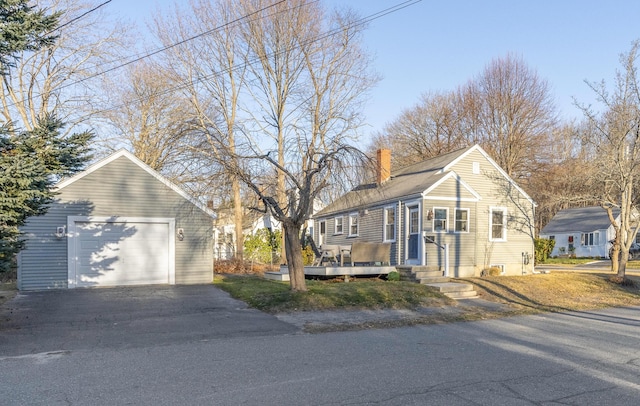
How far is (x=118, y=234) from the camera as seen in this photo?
1752cm

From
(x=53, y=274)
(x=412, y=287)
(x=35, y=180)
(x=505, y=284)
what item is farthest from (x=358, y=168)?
(x=53, y=274)

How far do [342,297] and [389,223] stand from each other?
31.4ft

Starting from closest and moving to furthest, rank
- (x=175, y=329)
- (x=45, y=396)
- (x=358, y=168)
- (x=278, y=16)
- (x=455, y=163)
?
1. (x=45, y=396)
2. (x=175, y=329)
3. (x=358, y=168)
4. (x=455, y=163)
5. (x=278, y=16)

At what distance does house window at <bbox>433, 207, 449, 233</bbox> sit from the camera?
68.5 ft

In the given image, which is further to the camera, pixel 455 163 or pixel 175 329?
pixel 455 163

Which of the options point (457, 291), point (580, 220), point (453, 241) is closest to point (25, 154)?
point (457, 291)

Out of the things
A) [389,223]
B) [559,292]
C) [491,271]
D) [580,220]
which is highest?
[389,223]

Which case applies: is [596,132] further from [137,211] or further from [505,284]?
[137,211]

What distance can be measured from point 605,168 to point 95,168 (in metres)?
18.7

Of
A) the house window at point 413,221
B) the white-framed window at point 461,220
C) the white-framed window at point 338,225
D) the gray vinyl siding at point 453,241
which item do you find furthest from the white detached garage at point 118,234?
the white-framed window at point 461,220

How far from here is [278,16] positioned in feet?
85.0

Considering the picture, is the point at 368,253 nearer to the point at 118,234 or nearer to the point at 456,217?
the point at 456,217

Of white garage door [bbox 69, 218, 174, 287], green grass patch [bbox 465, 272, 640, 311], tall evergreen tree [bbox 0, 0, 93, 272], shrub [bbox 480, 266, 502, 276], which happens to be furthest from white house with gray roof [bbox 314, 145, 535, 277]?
tall evergreen tree [bbox 0, 0, 93, 272]

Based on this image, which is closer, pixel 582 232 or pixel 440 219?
pixel 440 219
